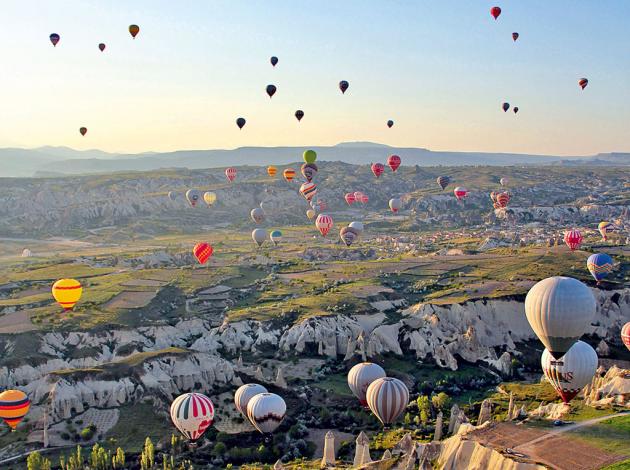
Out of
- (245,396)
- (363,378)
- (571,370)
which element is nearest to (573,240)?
(571,370)

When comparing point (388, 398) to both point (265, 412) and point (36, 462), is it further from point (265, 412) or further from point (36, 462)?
point (36, 462)

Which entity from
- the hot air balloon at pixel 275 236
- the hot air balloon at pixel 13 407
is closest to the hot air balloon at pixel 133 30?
the hot air balloon at pixel 13 407

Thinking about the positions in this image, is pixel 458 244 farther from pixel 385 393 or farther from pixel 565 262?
pixel 385 393

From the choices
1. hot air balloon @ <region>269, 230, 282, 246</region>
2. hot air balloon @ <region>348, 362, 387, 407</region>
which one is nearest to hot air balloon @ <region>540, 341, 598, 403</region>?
hot air balloon @ <region>348, 362, 387, 407</region>

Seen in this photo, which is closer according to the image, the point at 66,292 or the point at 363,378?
the point at 363,378

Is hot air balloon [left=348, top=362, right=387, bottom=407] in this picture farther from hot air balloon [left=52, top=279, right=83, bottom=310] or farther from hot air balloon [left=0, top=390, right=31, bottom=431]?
hot air balloon [left=52, top=279, right=83, bottom=310]

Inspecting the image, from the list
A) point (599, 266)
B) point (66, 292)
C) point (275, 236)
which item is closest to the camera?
point (66, 292)

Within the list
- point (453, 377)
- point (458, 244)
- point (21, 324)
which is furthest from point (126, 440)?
point (458, 244)

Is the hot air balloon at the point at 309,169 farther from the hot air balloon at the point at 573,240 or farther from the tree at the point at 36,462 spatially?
the tree at the point at 36,462
